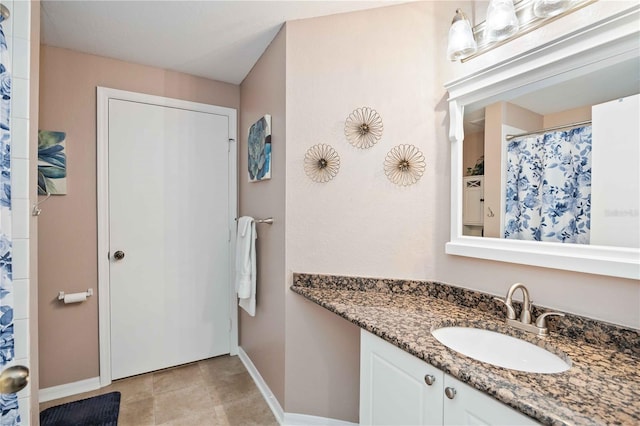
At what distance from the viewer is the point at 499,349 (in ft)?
3.71

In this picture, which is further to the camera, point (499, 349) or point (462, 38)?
point (462, 38)

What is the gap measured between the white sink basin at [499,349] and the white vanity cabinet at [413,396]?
0.15 m

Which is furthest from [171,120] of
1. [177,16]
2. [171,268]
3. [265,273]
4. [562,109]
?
[562,109]

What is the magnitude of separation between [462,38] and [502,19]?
0.52 feet

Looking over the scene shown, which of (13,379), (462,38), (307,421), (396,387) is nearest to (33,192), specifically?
(13,379)

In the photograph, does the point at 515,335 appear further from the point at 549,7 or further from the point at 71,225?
the point at 71,225

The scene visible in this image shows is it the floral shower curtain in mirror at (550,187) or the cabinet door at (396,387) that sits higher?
the floral shower curtain in mirror at (550,187)

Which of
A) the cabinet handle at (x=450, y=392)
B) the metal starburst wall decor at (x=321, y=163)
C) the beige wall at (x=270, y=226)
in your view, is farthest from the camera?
the beige wall at (x=270, y=226)

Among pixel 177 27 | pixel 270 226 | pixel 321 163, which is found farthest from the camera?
pixel 270 226

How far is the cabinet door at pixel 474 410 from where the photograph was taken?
73cm

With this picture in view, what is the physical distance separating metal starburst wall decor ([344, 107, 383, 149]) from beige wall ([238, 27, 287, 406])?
0.40m

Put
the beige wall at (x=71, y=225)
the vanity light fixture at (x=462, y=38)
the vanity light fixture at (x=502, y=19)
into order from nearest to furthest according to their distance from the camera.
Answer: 1. the vanity light fixture at (x=502, y=19)
2. the vanity light fixture at (x=462, y=38)
3. the beige wall at (x=71, y=225)

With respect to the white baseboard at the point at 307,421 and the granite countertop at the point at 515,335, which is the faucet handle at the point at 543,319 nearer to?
the granite countertop at the point at 515,335

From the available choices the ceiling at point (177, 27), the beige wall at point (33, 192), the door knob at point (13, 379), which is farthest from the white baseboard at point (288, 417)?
the ceiling at point (177, 27)
